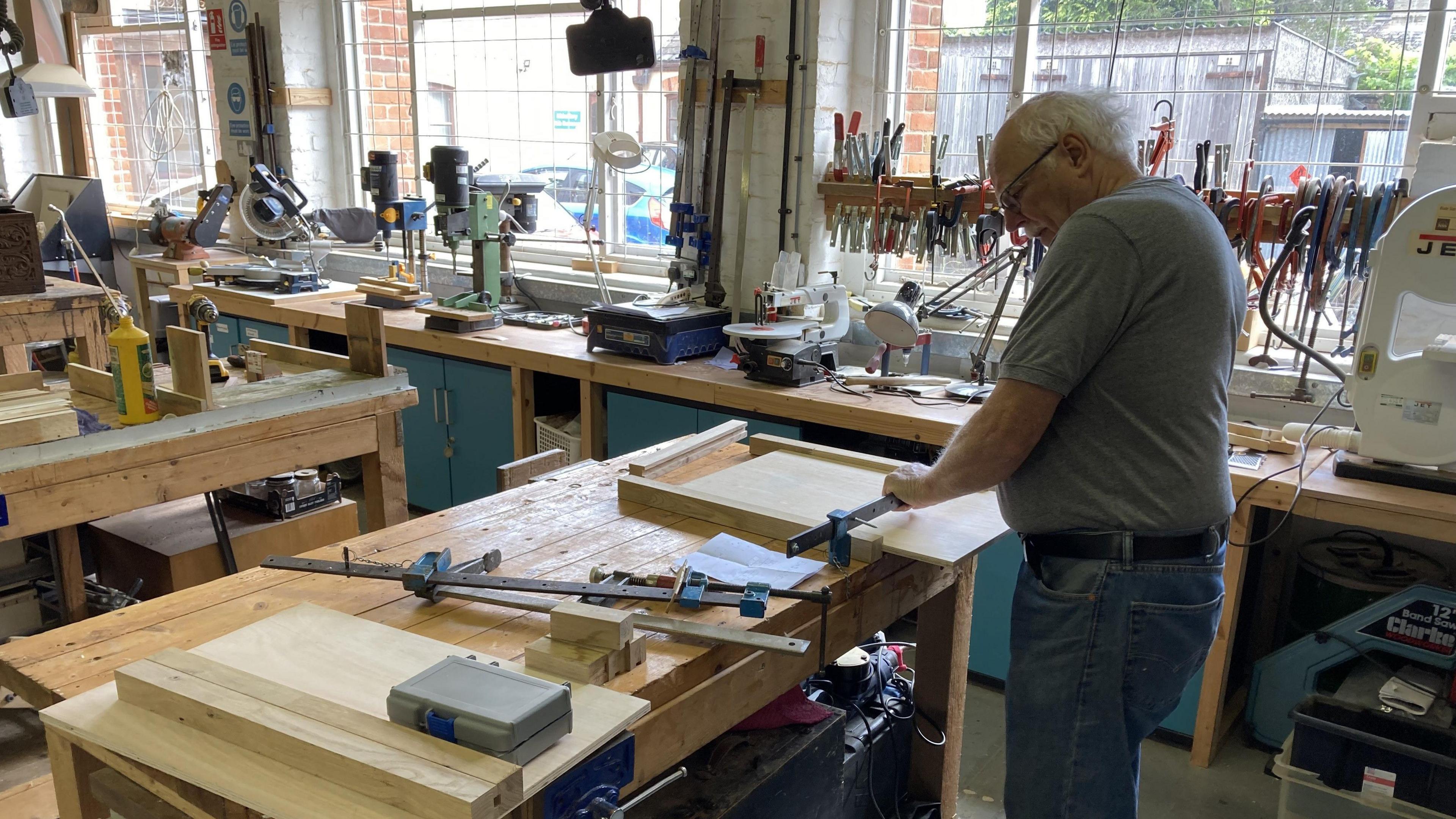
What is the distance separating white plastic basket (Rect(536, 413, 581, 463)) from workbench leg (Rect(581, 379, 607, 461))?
0.03m

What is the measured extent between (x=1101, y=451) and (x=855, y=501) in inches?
18.6

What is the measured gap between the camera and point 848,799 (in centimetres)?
→ 194

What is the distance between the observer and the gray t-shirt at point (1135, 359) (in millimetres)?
1404

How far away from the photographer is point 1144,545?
1.50 m

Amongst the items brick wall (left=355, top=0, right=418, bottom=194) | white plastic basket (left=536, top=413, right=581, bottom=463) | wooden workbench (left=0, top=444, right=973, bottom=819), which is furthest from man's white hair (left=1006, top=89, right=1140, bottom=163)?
brick wall (left=355, top=0, right=418, bottom=194)

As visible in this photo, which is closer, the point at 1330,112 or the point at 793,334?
the point at 1330,112

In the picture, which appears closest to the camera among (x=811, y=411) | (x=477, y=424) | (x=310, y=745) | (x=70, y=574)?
(x=310, y=745)

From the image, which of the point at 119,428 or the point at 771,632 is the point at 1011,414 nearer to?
the point at 771,632

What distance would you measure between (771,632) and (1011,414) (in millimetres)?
463

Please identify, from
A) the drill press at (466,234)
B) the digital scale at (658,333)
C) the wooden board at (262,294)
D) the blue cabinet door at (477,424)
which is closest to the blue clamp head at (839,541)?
the digital scale at (658,333)

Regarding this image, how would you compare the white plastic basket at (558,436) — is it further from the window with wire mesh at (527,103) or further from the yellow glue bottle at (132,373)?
the yellow glue bottle at (132,373)

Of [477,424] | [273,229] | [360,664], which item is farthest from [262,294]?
[360,664]

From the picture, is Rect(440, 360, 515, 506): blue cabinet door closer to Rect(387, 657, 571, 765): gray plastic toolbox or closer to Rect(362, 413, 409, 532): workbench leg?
Rect(362, 413, 409, 532): workbench leg

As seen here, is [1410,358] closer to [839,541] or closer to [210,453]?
[839,541]
